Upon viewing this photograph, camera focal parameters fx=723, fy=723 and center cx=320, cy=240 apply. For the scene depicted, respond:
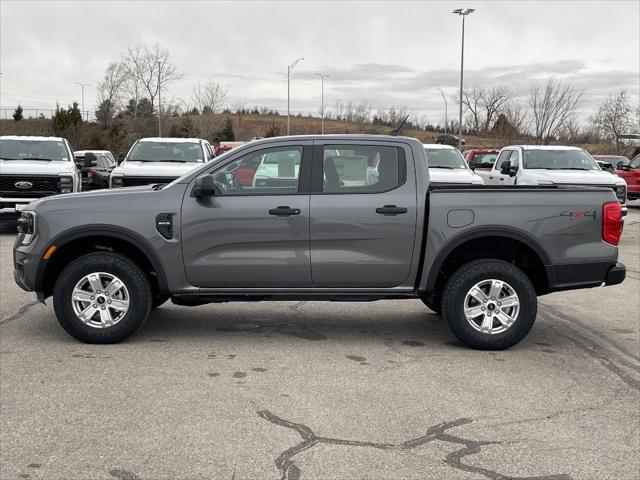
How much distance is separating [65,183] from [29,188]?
71 centimetres

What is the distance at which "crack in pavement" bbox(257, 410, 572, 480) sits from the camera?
12.3 ft

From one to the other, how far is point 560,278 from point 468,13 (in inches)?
1542

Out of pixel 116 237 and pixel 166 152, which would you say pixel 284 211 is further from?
pixel 166 152

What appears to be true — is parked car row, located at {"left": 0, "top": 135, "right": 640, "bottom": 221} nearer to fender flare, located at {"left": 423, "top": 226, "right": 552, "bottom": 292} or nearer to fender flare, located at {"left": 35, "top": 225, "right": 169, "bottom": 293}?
fender flare, located at {"left": 423, "top": 226, "right": 552, "bottom": 292}

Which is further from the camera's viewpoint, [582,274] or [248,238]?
[582,274]

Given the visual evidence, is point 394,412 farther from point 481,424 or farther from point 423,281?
point 423,281

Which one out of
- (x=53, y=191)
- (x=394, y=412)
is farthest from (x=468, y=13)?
(x=394, y=412)

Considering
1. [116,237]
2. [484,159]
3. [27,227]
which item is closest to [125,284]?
[116,237]

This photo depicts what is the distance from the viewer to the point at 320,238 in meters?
6.19

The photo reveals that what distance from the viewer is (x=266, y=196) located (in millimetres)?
6238

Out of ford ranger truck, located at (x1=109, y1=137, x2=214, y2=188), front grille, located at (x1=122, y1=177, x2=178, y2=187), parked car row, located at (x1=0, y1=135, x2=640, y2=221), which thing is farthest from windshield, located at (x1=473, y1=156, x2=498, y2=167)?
front grille, located at (x1=122, y1=177, x2=178, y2=187)

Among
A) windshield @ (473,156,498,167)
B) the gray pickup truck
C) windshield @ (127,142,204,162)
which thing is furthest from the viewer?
windshield @ (473,156,498,167)

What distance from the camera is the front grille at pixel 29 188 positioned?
14672 millimetres

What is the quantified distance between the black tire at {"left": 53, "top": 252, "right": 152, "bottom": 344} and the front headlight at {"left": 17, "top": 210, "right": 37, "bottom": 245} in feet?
1.52
